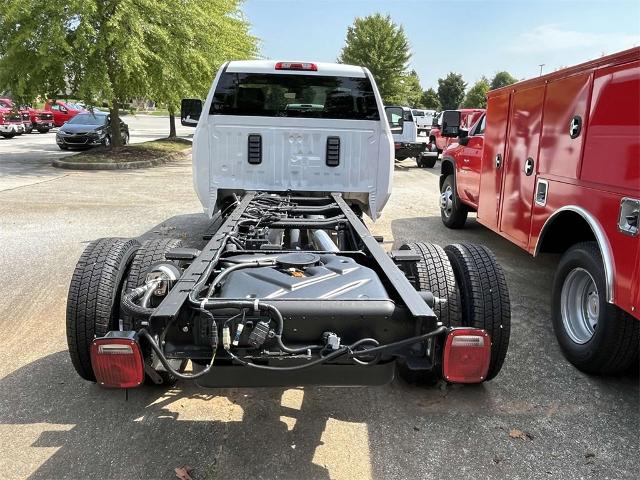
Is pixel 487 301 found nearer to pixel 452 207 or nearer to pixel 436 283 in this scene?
pixel 436 283

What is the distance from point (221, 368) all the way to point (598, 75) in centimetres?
313

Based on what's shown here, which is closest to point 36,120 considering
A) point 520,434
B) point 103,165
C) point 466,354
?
point 103,165

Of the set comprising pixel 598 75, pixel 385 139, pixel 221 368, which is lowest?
pixel 221 368

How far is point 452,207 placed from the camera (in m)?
8.22

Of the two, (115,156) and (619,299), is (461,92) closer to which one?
(115,156)

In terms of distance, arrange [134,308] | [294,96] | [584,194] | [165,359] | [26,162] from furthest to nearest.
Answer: [26,162]
[294,96]
[584,194]
[134,308]
[165,359]

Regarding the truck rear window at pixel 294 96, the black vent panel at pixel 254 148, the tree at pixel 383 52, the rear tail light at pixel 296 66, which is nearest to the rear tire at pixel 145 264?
the black vent panel at pixel 254 148

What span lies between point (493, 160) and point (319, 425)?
4.04 m

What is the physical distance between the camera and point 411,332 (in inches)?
93.5

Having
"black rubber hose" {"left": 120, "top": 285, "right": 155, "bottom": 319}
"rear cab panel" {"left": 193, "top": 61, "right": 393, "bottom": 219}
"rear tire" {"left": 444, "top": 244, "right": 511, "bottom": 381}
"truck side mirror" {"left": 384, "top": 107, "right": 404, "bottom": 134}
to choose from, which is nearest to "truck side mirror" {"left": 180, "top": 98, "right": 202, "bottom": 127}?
"rear cab panel" {"left": 193, "top": 61, "right": 393, "bottom": 219}

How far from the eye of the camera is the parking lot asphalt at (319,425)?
2.62 m

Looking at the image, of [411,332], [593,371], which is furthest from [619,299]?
[411,332]

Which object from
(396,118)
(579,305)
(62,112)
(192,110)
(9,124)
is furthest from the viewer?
(62,112)

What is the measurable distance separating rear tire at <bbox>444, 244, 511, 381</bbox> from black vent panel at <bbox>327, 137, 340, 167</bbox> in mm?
2751
